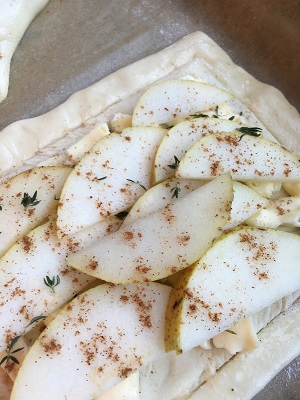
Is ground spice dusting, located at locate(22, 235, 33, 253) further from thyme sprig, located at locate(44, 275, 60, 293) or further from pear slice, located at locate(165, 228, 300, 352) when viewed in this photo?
pear slice, located at locate(165, 228, 300, 352)

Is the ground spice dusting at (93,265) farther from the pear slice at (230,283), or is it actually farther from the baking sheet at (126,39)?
the baking sheet at (126,39)

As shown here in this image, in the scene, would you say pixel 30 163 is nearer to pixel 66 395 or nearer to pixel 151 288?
pixel 151 288

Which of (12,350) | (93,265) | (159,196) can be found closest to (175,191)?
(159,196)

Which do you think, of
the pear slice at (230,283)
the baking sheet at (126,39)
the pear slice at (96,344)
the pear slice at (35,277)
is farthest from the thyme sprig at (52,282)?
the baking sheet at (126,39)

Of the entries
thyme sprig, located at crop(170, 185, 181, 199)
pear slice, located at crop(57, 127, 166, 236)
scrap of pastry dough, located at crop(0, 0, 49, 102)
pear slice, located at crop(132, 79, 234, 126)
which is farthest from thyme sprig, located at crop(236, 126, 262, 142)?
scrap of pastry dough, located at crop(0, 0, 49, 102)

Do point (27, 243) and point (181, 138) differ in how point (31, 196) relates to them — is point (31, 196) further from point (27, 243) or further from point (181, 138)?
point (181, 138)

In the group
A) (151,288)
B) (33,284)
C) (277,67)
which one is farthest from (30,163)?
(277,67)
